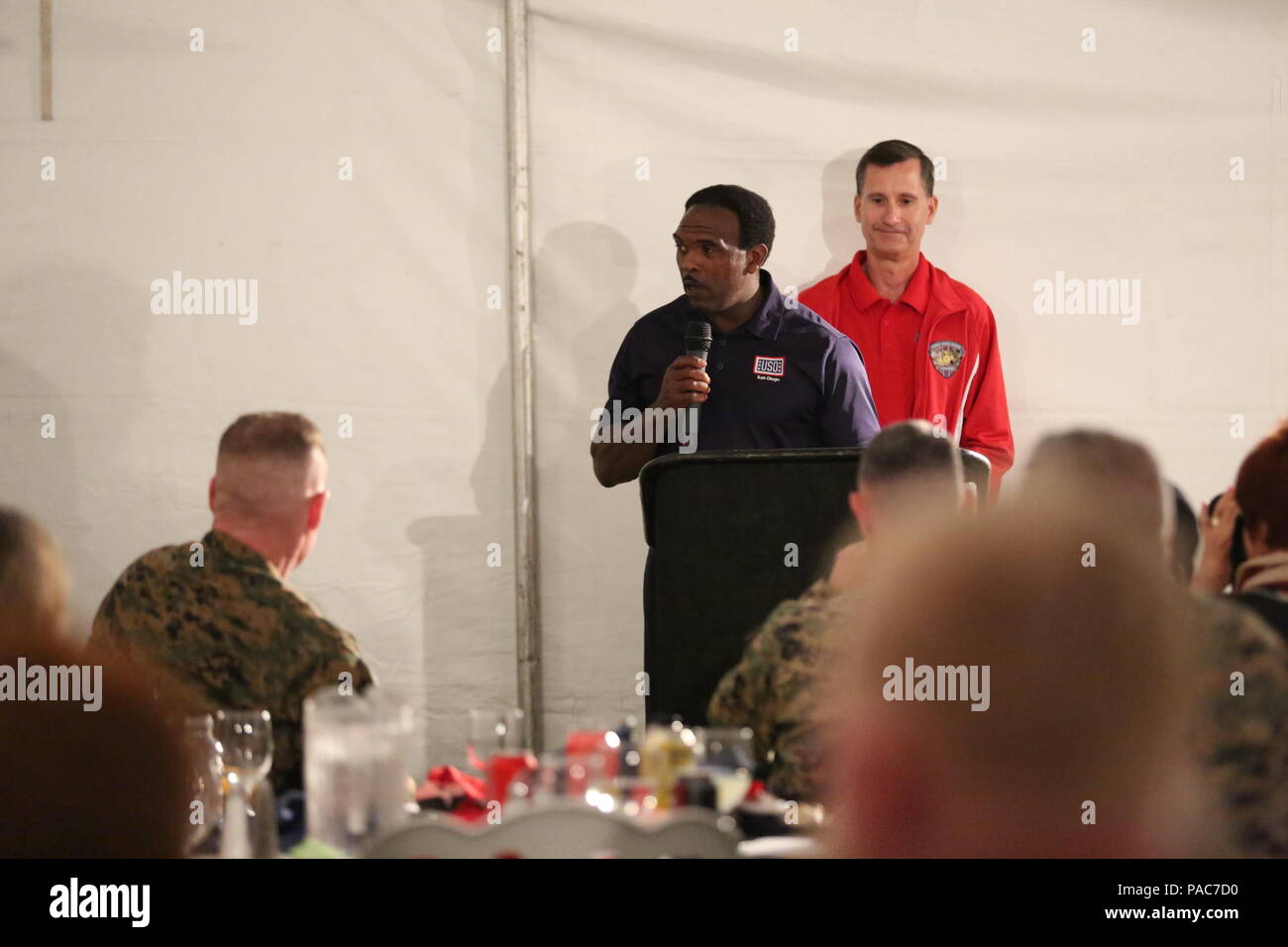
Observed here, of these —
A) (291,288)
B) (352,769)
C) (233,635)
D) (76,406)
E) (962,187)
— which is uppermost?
(962,187)

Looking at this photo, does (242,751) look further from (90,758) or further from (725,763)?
(90,758)

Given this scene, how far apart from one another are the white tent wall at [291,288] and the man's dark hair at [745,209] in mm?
726

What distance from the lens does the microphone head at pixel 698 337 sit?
3.57 meters

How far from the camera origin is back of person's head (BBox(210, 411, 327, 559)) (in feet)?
7.61

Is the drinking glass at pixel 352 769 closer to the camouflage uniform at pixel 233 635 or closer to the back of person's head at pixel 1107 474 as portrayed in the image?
the camouflage uniform at pixel 233 635

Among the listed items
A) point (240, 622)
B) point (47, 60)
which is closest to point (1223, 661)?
point (240, 622)

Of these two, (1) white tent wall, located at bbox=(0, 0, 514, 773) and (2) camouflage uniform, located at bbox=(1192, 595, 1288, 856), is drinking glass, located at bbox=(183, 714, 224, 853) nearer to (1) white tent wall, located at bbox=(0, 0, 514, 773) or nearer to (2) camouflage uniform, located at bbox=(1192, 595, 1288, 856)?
(2) camouflage uniform, located at bbox=(1192, 595, 1288, 856)

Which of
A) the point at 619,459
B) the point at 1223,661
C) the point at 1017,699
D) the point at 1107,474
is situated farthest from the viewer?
the point at 619,459

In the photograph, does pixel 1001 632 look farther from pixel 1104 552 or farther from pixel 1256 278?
pixel 1256 278

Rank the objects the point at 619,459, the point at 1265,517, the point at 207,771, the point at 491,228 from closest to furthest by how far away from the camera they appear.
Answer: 1. the point at 207,771
2. the point at 1265,517
3. the point at 619,459
4. the point at 491,228

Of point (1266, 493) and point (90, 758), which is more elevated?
point (1266, 493)

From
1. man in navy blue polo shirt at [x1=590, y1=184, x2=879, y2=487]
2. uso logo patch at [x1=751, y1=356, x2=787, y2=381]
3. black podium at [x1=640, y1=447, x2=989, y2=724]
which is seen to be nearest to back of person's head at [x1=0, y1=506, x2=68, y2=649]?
black podium at [x1=640, y1=447, x2=989, y2=724]

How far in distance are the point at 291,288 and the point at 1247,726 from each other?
11.8ft

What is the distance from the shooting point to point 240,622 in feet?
7.00
